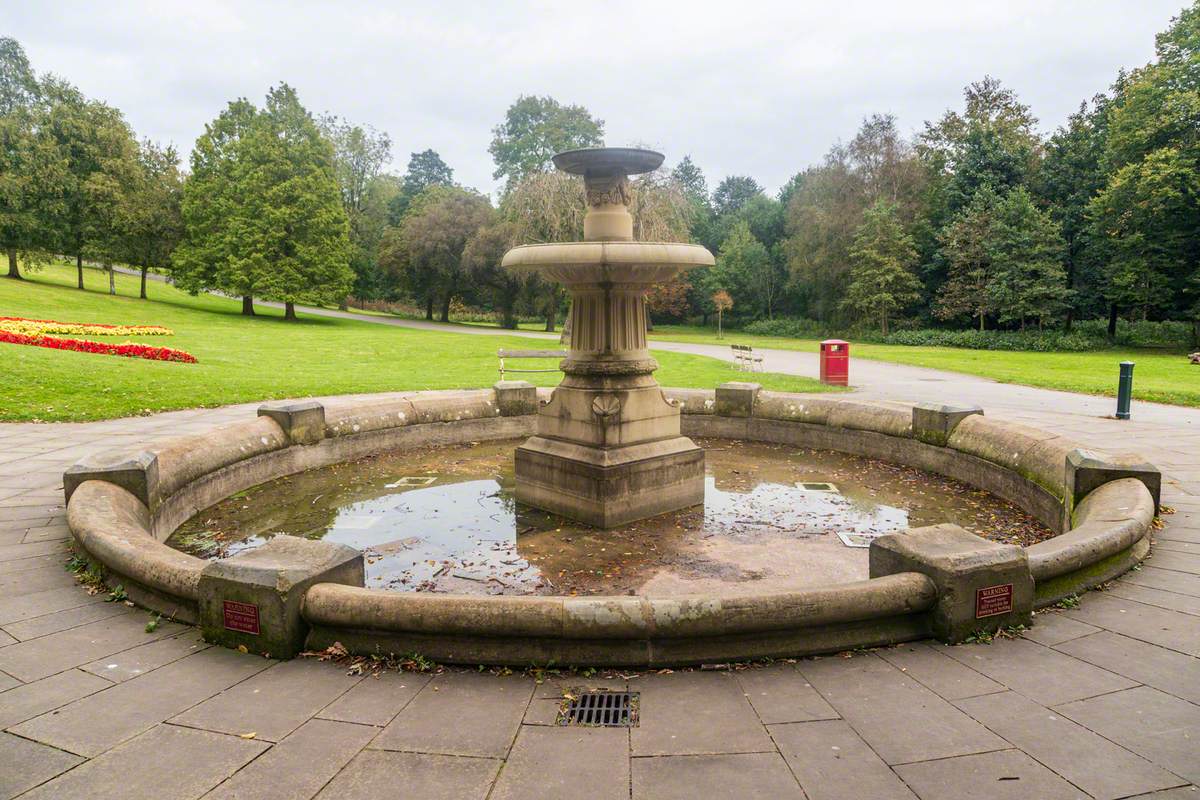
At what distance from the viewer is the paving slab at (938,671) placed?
330 cm

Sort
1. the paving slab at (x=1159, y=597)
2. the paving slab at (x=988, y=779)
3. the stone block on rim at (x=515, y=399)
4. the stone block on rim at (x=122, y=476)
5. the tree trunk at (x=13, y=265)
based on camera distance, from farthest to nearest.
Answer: the tree trunk at (x=13, y=265) → the stone block on rim at (x=515, y=399) → the stone block on rim at (x=122, y=476) → the paving slab at (x=1159, y=597) → the paving slab at (x=988, y=779)

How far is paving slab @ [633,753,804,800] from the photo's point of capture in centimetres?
256

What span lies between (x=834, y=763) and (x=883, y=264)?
4441 cm

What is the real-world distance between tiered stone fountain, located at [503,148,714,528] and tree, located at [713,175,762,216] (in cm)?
7651

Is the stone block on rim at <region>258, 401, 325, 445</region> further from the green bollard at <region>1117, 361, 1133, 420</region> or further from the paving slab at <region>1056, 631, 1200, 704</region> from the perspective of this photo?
the green bollard at <region>1117, 361, 1133, 420</region>

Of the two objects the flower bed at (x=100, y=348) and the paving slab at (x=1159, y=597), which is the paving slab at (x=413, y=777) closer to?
the paving slab at (x=1159, y=597)

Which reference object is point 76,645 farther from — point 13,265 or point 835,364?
point 13,265

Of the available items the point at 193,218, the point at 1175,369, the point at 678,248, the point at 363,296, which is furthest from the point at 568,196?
the point at 363,296

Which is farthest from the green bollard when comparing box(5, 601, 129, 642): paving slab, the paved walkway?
box(5, 601, 129, 642): paving slab

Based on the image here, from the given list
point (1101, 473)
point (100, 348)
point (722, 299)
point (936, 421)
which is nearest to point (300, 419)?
point (936, 421)

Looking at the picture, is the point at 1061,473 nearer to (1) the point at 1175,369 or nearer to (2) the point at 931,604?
(2) the point at 931,604

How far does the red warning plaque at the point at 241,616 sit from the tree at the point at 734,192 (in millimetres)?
80781

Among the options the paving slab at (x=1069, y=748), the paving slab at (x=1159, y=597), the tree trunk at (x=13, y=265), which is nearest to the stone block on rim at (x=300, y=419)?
the paving slab at (x=1069, y=748)

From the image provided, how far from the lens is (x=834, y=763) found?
273cm
